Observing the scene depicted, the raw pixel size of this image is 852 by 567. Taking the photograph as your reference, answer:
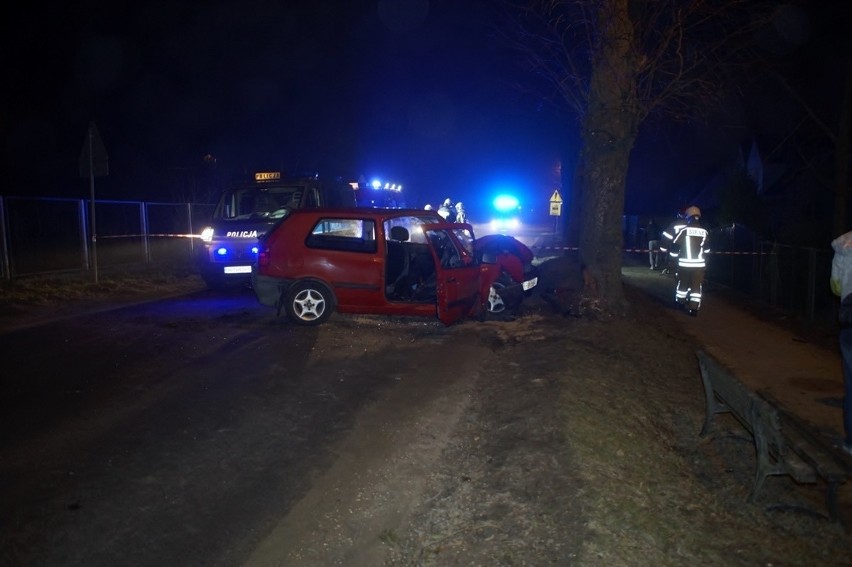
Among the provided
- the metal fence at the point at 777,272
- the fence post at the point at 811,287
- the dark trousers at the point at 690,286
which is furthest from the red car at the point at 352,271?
the metal fence at the point at 777,272

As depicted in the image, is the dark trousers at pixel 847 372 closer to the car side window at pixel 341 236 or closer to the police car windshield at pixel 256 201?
the car side window at pixel 341 236

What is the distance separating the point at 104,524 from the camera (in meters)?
4.16

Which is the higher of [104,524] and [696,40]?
[696,40]

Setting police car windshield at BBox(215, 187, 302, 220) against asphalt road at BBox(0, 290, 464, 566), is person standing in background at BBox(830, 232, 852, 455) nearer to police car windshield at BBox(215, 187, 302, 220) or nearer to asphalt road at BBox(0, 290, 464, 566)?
asphalt road at BBox(0, 290, 464, 566)

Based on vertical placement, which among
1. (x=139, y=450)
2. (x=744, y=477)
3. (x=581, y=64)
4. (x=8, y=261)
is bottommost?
(x=744, y=477)

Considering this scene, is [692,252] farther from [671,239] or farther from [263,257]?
[263,257]

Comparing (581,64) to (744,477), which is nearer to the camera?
(744,477)

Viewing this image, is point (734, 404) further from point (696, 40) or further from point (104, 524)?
point (696, 40)

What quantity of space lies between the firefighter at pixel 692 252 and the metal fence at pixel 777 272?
70.1 inches

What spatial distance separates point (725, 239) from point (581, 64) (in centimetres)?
681

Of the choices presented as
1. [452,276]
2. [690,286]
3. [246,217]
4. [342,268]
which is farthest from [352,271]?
[690,286]

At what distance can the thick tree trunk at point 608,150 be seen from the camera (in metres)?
10.3

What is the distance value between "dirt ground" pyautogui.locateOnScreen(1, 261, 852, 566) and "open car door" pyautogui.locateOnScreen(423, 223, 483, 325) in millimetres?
1699

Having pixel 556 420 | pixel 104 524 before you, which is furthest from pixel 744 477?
pixel 104 524
